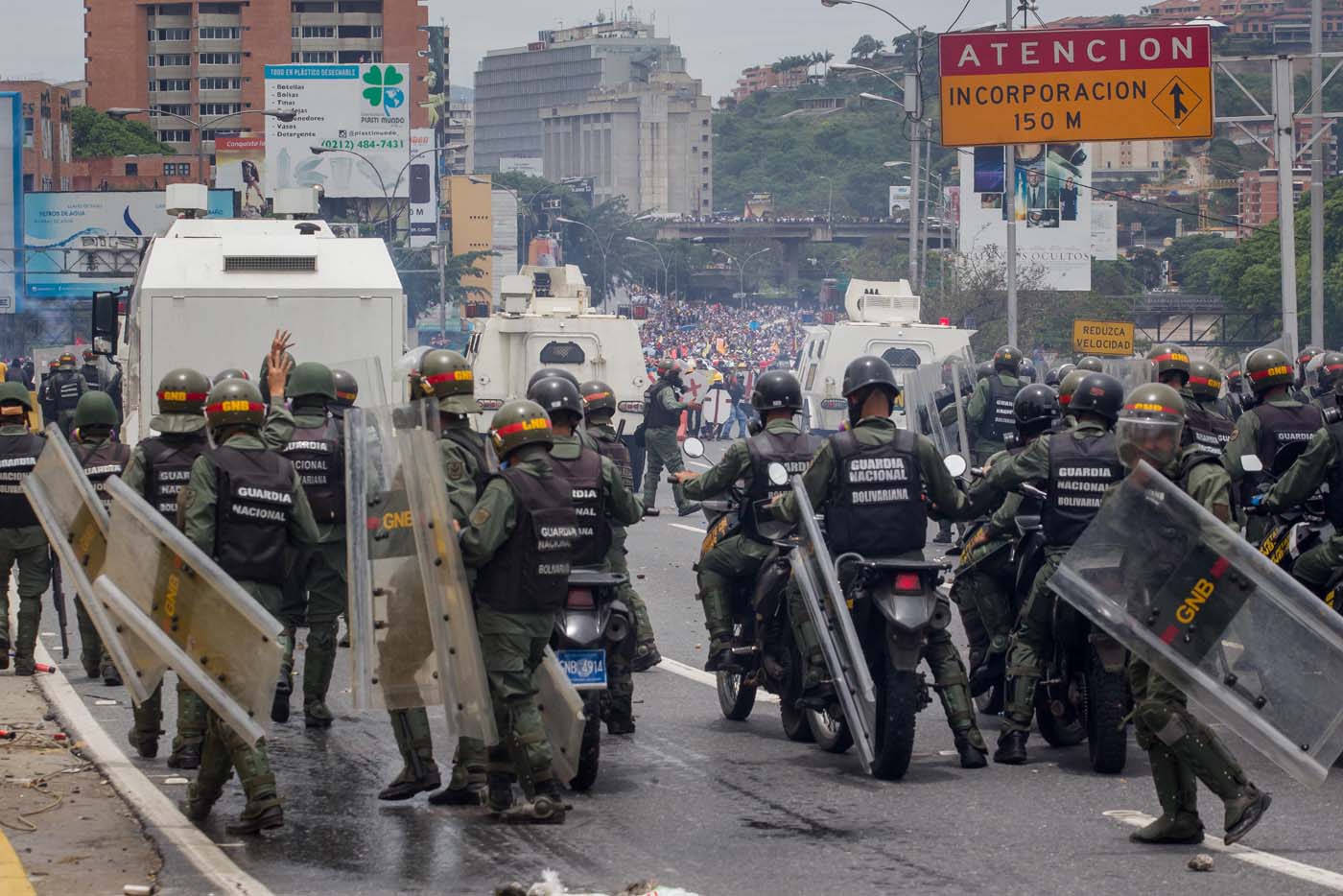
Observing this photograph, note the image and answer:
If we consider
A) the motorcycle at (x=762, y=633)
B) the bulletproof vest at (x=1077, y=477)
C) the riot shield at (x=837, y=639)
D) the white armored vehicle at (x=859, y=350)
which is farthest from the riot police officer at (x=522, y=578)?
the white armored vehicle at (x=859, y=350)

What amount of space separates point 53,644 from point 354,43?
443ft

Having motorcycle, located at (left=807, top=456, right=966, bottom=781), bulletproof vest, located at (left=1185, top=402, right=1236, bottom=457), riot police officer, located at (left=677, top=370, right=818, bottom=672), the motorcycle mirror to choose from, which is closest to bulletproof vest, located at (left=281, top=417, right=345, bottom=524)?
riot police officer, located at (left=677, top=370, right=818, bottom=672)

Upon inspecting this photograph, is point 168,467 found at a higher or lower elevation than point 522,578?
higher

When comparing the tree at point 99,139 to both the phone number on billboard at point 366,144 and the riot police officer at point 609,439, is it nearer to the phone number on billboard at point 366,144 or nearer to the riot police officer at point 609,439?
the phone number on billboard at point 366,144

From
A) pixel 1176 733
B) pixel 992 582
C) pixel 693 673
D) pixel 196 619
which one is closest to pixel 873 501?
pixel 992 582

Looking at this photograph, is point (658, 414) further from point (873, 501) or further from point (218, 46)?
point (218, 46)

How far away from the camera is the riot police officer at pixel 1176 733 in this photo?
7.34 m

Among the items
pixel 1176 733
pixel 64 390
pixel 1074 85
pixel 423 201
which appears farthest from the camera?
pixel 423 201

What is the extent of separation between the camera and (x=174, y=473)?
32.3 feet

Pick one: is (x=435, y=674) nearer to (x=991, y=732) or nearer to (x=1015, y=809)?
(x=1015, y=809)

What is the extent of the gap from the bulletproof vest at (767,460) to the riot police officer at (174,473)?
2.48 m

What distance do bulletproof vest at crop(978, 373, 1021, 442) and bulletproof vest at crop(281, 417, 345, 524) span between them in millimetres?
8116

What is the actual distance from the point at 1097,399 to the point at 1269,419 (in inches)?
107

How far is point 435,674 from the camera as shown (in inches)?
314
